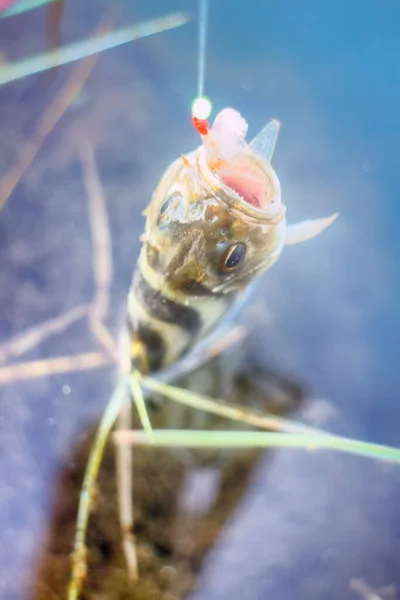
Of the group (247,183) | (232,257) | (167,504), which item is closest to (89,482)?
(167,504)

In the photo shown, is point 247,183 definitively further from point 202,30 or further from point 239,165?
point 202,30

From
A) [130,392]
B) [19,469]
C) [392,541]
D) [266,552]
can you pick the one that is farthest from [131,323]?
[392,541]

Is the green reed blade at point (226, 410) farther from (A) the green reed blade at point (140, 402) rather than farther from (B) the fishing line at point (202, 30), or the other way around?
(B) the fishing line at point (202, 30)

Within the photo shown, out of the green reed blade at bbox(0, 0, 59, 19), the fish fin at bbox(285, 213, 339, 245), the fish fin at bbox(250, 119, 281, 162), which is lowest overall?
the fish fin at bbox(250, 119, 281, 162)

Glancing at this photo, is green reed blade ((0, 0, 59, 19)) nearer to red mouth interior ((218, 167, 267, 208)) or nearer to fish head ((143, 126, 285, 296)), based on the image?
fish head ((143, 126, 285, 296))

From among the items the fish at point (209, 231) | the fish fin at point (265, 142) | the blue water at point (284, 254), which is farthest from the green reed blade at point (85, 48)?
the fish fin at point (265, 142)

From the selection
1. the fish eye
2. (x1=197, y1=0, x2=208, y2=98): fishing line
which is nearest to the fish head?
the fish eye
